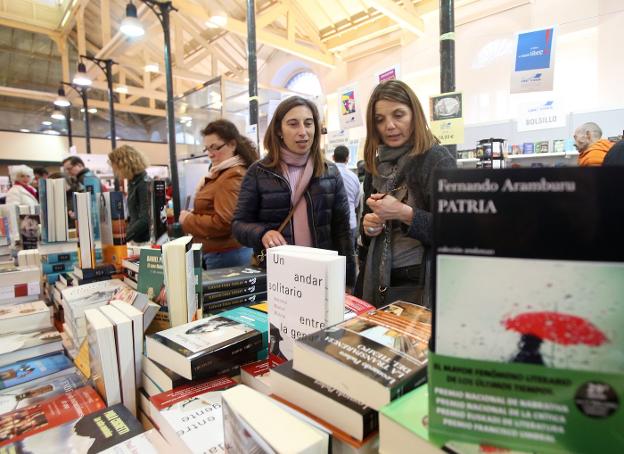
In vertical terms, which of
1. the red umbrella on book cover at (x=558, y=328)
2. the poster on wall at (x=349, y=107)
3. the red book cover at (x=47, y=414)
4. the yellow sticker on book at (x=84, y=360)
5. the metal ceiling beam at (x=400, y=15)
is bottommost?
the red book cover at (x=47, y=414)

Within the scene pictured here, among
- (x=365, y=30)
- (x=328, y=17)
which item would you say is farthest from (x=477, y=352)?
(x=328, y=17)

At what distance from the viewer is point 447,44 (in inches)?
85.0

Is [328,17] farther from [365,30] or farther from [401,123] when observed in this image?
[401,123]

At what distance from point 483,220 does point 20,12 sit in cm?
1443

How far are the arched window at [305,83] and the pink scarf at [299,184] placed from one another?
10643 mm

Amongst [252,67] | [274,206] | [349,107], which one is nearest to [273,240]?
[274,206]

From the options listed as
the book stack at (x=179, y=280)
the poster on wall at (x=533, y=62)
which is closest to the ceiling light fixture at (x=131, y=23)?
the poster on wall at (x=533, y=62)

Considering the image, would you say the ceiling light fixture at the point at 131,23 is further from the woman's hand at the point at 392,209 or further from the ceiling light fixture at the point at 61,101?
the ceiling light fixture at the point at 61,101

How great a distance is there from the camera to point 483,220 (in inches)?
15.4

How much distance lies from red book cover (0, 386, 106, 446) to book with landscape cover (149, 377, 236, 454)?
0.20 meters

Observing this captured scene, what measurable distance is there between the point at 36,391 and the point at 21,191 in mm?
4068

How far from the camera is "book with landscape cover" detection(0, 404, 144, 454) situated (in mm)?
695

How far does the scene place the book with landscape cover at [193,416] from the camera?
2.10ft

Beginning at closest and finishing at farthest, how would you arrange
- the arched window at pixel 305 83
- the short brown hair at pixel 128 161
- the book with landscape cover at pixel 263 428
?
the book with landscape cover at pixel 263 428 → the short brown hair at pixel 128 161 → the arched window at pixel 305 83
